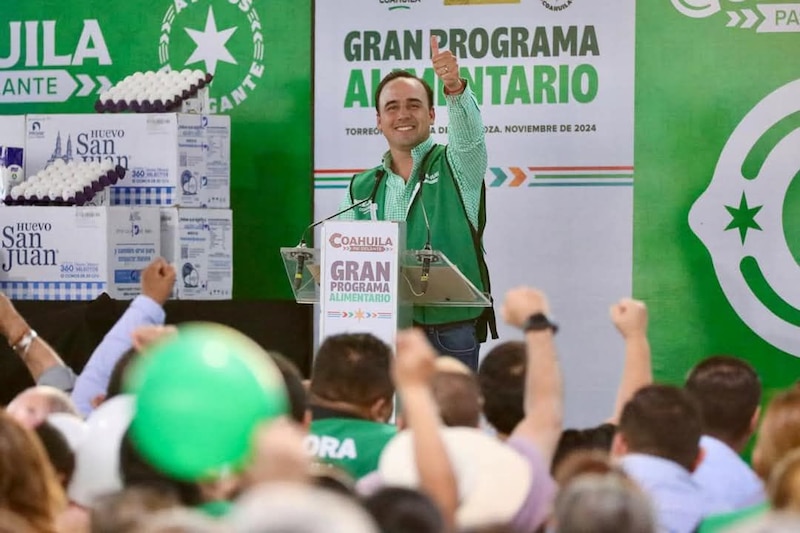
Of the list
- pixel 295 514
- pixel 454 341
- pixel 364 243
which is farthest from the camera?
pixel 454 341

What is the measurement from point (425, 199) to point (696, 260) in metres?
1.50

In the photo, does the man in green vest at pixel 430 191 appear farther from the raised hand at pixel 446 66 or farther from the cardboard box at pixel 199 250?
the cardboard box at pixel 199 250

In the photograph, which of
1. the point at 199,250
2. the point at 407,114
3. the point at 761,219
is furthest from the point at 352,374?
the point at 761,219

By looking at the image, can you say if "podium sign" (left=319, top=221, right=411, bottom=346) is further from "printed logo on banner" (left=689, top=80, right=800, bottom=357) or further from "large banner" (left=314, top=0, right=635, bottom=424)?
"printed logo on banner" (left=689, top=80, right=800, bottom=357)

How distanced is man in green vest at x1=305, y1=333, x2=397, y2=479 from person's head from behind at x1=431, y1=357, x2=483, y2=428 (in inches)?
10.6

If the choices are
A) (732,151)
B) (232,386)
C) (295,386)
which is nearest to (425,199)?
(732,151)

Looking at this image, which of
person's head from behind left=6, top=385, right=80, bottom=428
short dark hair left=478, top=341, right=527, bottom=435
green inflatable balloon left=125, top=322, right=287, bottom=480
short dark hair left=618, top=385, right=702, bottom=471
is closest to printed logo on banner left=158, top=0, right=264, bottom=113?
short dark hair left=478, top=341, right=527, bottom=435

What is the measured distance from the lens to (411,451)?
2.40 metres

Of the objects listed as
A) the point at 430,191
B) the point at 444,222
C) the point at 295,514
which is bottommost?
the point at 295,514

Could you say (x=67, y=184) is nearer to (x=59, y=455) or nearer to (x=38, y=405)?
(x=38, y=405)

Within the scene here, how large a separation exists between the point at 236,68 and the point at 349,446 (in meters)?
4.55

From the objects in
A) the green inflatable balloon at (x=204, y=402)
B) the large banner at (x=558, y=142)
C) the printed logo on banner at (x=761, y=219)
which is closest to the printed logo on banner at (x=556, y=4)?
the large banner at (x=558, y=142)

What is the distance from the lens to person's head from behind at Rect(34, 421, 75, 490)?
2.55m

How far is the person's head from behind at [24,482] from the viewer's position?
213cm
